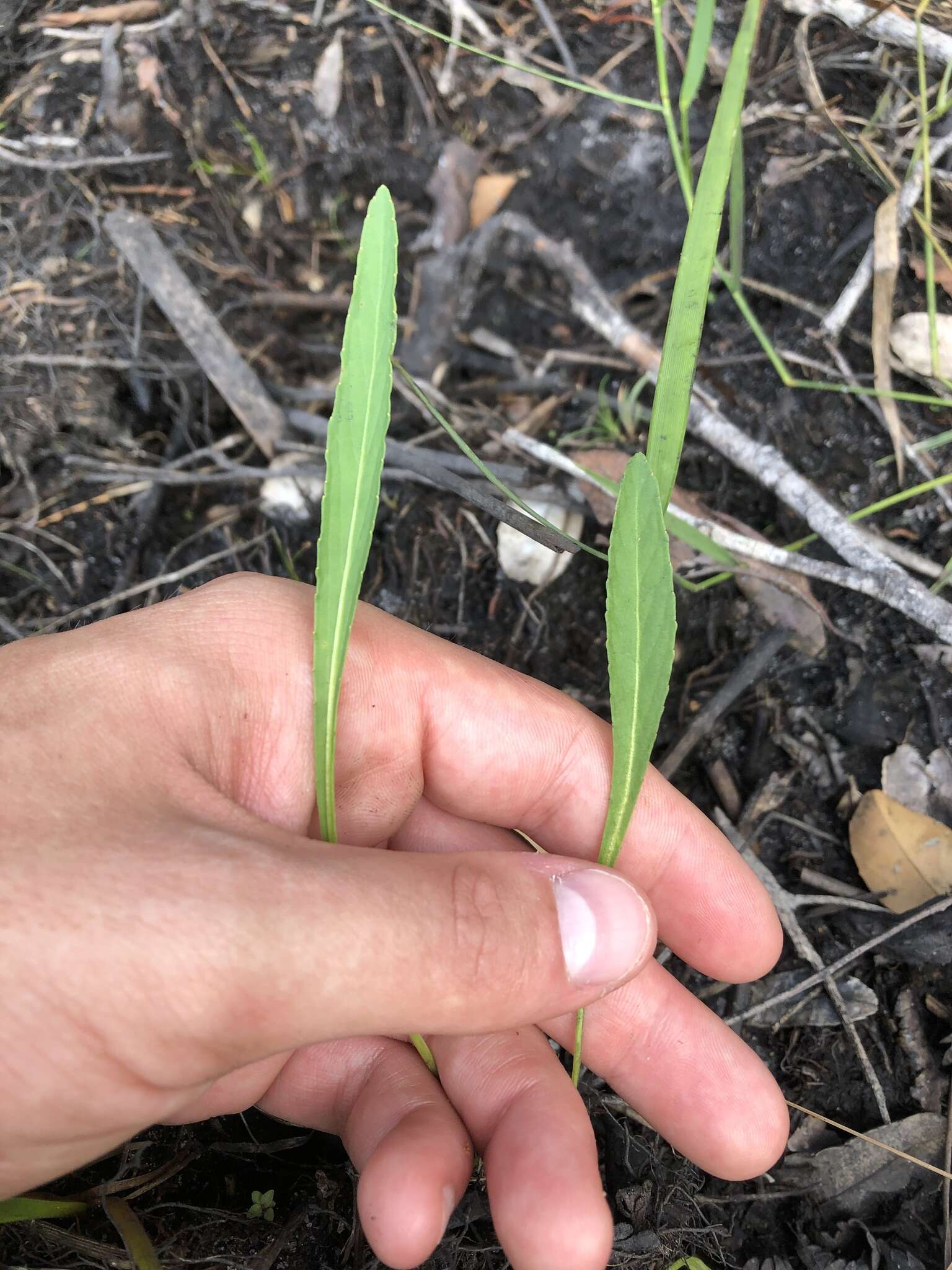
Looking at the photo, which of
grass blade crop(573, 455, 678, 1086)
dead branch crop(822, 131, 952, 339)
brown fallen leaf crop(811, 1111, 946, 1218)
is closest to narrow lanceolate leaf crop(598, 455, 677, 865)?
grass blade crop(573, 455, 678, 1086)

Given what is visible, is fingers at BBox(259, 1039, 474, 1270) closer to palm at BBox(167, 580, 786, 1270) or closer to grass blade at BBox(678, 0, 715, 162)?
palm at BBox(167, 580, 786, 1270)

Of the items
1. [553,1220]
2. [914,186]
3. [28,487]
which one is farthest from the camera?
[28,487]

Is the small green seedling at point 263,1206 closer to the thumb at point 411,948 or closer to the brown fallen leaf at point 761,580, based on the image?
the thumb at point 411,948

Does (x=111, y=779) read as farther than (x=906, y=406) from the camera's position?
No

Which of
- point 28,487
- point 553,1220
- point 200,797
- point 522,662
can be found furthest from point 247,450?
point 553,1220

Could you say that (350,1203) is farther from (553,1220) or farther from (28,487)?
(28,487)

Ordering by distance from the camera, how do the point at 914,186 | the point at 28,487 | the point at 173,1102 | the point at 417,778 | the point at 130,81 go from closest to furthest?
the point at 173,1102
the point at 417,778
the point at 914,186
the point at 28,487
the point at 130,81

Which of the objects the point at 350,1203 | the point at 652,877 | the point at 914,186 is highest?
the point at 914,186
